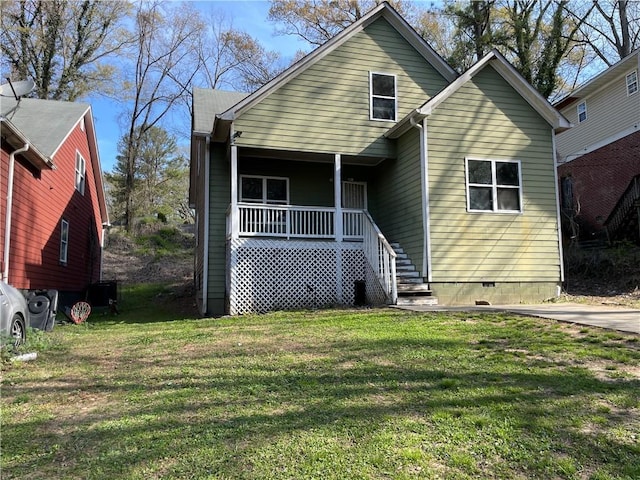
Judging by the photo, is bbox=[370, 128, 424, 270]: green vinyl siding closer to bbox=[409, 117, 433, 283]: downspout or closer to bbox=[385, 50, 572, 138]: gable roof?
bbox=[409, 117, 433, 283]: downspout

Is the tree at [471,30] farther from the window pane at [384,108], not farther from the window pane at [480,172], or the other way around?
the window pane at [480,172]

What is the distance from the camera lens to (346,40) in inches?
500

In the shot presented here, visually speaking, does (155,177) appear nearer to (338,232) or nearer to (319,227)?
(319,227)

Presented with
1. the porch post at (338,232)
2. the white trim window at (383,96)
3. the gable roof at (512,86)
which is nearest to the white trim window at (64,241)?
the porch post at (338,232)

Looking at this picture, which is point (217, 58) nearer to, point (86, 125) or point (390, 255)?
point (86, 125)

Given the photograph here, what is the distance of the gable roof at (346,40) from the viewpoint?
11.6 meters

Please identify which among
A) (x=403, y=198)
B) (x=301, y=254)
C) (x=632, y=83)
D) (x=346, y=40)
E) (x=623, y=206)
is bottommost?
(x=301, y=254)

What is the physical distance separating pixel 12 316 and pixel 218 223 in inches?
244

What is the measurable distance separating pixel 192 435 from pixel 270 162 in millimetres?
10634

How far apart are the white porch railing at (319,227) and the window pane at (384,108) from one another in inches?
109

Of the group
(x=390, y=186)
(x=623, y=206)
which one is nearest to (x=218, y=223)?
(x=390, y=186)

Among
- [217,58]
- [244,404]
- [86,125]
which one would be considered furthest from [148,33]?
[244,404]

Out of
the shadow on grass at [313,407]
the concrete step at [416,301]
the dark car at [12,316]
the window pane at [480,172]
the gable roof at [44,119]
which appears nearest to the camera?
the shadow on grass at [313,407]

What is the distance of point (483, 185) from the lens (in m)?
11.8
